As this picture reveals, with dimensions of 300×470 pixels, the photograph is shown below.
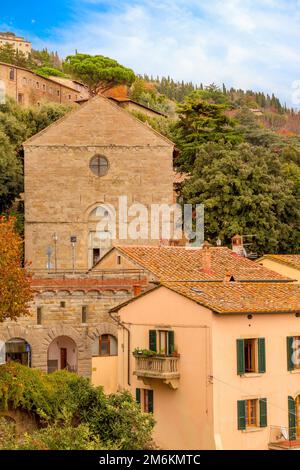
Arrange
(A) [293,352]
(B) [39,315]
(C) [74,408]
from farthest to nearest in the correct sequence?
(B) [39,315] < (A) [293,352] < (C) [74,408]

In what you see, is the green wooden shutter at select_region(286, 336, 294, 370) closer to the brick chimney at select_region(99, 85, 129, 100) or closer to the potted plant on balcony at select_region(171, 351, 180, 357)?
the potted plant on balcony at select_region(171, 351, 180, 357)

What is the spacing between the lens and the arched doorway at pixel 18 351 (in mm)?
38594

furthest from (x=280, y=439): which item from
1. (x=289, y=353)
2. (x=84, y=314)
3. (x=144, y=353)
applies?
(x=84, y=314)

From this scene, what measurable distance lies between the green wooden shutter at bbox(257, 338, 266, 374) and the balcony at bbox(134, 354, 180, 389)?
2639 millimetres

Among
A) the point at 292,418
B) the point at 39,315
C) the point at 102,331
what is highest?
the point at 39,315

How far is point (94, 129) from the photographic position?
53.8 metres

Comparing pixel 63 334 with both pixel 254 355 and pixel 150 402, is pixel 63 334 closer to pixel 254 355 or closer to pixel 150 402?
pixel 150 402

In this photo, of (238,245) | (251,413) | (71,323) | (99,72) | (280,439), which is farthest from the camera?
(99,72)

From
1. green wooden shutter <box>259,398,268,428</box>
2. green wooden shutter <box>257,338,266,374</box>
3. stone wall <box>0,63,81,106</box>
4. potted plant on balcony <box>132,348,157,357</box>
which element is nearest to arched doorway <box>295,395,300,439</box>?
green wooden shutter <box>259,398,268,428</box>

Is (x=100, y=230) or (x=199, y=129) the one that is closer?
(x=100, y=230)

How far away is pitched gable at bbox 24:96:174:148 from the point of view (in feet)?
176

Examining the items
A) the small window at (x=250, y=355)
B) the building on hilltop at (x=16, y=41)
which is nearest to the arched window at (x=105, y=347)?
the small window at (x=250, y=355)

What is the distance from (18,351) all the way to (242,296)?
1162 cm

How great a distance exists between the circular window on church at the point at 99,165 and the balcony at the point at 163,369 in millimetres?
24524
